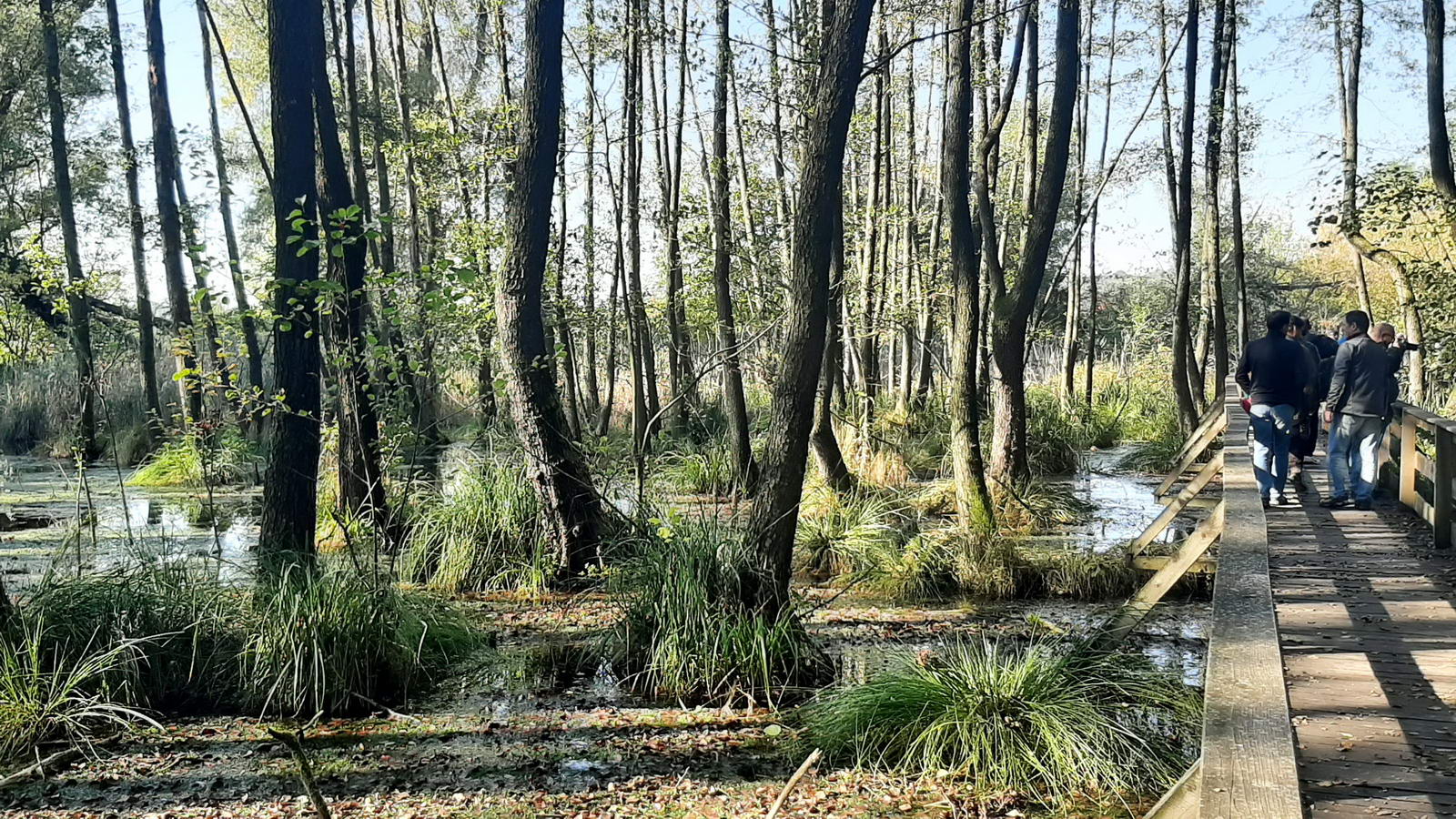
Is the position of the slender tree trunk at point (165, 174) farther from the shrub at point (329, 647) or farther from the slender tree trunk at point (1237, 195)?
the slender tree trunk at point (1237, 195)

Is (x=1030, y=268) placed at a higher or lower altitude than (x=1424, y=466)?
higher

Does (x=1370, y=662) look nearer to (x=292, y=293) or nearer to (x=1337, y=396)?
(x=1337, y=396)

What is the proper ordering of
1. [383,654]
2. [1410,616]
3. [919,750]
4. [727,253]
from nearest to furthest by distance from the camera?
[919,750], [1410,616], [383,654], [727,253]

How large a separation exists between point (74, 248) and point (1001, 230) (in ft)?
59.9

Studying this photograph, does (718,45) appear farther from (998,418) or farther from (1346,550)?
(1346,550)

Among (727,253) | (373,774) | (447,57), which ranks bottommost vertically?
(373,774)

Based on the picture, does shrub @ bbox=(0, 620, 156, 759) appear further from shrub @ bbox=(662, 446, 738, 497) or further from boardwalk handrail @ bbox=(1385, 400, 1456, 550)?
boardwalk handrail @ bbox=(1385, 400, 1456, 550)

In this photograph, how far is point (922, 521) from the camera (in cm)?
1109

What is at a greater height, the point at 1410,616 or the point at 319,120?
the point at 319,120

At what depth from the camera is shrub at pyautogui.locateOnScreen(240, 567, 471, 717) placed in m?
6.41

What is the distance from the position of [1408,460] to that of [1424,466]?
41 centimetres

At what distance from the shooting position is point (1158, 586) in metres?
6.59

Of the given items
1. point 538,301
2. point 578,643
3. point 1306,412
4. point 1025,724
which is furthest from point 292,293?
point 1306,412

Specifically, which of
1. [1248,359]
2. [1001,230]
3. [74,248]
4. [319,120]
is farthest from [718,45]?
[74,248]
